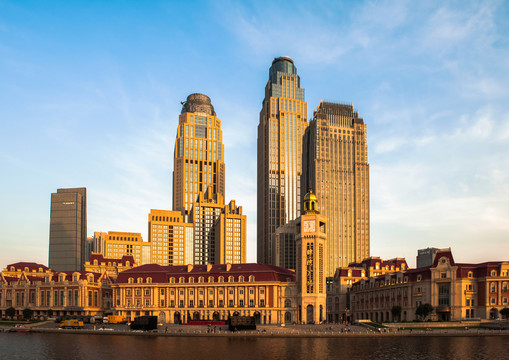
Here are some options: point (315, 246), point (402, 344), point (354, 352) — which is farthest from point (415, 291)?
point (354, 352)

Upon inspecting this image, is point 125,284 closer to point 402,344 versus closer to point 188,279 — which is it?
point 188,279

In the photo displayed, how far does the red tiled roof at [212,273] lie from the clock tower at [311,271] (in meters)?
8.90

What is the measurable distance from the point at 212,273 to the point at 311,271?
104 ft

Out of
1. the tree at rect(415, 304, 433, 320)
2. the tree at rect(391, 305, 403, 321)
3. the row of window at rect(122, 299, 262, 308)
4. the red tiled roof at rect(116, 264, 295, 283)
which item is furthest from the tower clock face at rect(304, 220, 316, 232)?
the tree at rect(415, 304, 433, 320)

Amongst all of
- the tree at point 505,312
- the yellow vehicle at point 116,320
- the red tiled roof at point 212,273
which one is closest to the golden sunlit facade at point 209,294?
the red tiled roof at point 212,273

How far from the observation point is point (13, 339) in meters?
134

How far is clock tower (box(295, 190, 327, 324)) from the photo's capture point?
6919 inches

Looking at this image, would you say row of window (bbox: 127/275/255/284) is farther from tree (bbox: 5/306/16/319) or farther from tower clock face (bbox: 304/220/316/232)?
→ tree (bbox: 5/306/16/319)

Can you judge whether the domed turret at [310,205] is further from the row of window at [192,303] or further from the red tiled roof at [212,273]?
the row of window at [192,303]

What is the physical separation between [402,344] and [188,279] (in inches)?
3416

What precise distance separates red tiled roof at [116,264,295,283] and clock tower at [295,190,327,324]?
8904mm

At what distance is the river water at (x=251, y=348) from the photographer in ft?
324

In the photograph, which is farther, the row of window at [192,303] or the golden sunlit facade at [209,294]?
the row of window at [192,303]

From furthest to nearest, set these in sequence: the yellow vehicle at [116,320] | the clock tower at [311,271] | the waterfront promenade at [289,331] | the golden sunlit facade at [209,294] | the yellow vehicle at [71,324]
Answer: the golden sunlit facade at [209,294], the clock tower at [311,271], the yellow vehicle at [116,320], the yellow vehicle at [71,324], the waterfront promenade at [289,331]
